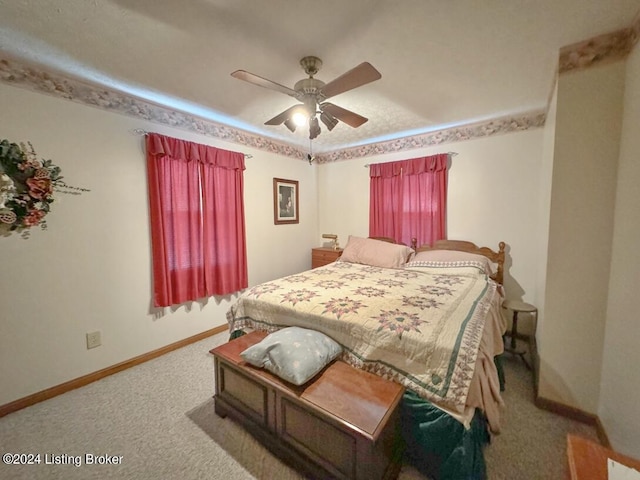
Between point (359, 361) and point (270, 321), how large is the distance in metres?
0.76

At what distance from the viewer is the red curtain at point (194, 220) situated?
2.45m

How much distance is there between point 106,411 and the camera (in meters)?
1.82

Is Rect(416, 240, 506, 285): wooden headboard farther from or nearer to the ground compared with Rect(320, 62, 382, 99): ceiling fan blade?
nearer to the ground

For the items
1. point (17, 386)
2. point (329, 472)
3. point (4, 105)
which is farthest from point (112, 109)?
point (329, 472)

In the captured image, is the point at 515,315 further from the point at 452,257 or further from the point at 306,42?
the point at 306,42

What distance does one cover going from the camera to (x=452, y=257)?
2871mm

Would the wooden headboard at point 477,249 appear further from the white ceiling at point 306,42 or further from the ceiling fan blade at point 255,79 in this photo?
the ceiling fan blade at point 255,79

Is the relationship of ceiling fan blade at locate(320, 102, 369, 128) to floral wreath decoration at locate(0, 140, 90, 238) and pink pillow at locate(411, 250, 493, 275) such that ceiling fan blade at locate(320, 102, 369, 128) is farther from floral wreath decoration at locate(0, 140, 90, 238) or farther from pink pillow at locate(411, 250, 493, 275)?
floral wreath decoration at locate(0, 140, 90, 238)

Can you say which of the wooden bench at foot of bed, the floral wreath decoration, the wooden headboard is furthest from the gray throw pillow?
the wooden headboard

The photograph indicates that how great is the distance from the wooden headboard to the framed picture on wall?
6.12ft

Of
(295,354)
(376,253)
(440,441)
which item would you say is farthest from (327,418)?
(376,253)

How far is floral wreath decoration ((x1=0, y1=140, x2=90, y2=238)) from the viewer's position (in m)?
1.71

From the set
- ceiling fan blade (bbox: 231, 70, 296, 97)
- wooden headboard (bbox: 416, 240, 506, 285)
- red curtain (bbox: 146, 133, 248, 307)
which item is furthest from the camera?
wooden headboard (bbox: 416, 240, 506, 285)

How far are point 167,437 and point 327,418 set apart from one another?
112 cm
